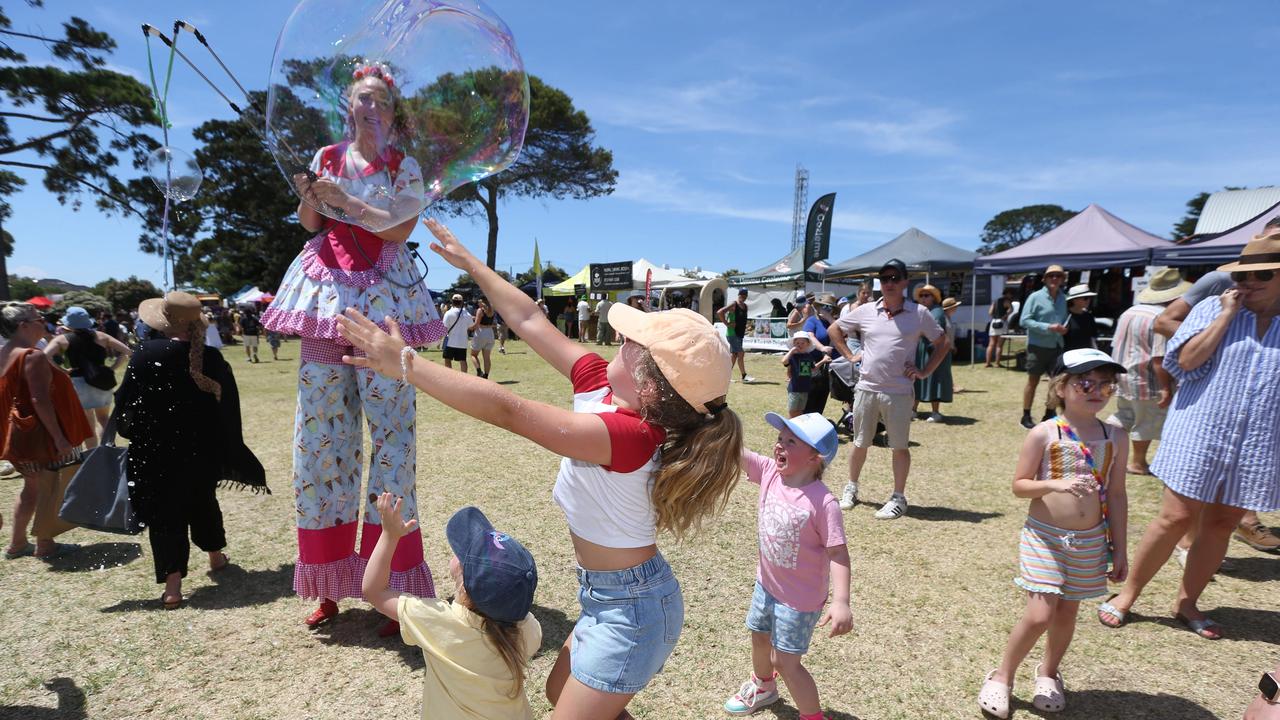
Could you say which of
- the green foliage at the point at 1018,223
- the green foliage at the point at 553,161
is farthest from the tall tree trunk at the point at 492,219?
the green foliage at the point at 1018,223

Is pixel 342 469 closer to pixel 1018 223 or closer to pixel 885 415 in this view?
pixel 885 415

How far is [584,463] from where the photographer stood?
6.54 ft

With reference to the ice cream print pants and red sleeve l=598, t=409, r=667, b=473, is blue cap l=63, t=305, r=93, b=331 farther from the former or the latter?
red sleeve l=598, t=409, r=667, b=473

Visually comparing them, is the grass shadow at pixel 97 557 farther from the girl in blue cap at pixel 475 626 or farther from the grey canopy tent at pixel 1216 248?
the grey canopy tent at pixel 1216 248

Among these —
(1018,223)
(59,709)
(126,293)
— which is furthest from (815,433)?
(1018,223)

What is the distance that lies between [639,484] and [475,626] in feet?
2.27

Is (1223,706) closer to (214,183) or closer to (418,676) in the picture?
(418,676)

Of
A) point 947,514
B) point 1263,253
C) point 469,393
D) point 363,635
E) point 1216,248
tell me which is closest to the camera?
point 469,393

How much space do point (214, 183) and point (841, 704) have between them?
37760mm

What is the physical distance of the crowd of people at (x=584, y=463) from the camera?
72.8 inches

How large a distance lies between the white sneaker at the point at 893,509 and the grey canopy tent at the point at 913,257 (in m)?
12.4

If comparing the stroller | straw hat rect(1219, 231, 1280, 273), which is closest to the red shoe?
straw hat rect(1219, 231, 1280, 273)

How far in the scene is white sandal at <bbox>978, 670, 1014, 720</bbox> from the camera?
2.78m

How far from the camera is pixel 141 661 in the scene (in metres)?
3.04
